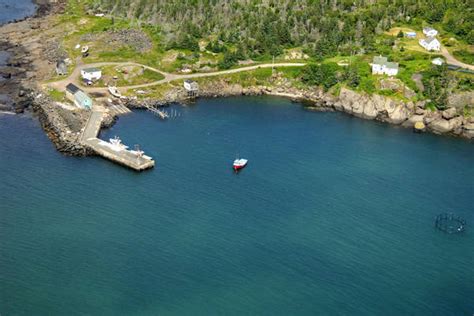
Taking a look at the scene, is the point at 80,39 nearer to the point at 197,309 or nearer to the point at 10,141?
the point at 10,141

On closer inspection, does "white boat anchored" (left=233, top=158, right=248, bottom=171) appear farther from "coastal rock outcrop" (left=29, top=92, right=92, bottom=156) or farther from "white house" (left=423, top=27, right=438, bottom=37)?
"white house" (left=423, top=27, right=438, bottom=37)

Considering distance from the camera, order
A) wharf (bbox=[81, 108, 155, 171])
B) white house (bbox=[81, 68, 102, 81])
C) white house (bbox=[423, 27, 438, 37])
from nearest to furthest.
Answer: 1. wharf (bbox=[81, 108, 155, 171])
2. white house (bbox=[81, 68, 102, 81])
3. white house (bbox=[423, 27, 438, 37])

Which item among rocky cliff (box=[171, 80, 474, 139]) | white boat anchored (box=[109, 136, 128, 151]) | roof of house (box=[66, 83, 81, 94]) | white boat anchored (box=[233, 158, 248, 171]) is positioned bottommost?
rocky cliff (box=[171, 80, 474, 139])

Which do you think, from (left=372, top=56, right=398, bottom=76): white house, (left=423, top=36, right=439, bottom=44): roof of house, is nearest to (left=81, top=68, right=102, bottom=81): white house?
(left=372, top=56, right=398, bottom=76): white house

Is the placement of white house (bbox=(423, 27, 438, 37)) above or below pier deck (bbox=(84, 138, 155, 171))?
above

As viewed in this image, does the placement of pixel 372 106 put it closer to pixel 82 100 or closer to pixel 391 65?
pixel 391 65

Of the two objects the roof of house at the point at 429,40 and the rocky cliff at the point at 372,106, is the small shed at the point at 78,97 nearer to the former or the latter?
the rocky cliff at the point at 372,106

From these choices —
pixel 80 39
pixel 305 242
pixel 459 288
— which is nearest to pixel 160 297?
pixel 305 242

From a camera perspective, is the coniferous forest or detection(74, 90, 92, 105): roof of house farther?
the coniferous forest
